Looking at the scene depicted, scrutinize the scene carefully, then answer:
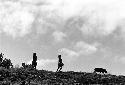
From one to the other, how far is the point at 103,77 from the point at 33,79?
10.7 meters

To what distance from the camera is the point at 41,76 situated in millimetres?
37969

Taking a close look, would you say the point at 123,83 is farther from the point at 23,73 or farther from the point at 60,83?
the point at 23,73

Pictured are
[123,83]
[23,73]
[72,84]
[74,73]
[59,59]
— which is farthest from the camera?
[59,59]

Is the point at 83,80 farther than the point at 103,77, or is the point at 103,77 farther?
the point at 103,77

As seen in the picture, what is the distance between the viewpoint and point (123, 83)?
3600 centimetres

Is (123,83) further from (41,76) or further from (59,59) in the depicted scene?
(59,59)

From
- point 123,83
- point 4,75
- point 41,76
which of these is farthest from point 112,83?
point 4,75

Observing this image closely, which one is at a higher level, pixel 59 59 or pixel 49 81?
pixel 59 59

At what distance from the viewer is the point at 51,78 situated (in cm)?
3712

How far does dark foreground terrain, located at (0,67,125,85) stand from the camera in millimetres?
34528

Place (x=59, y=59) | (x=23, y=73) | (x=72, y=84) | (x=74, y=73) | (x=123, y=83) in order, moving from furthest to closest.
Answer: (x=59, y=59)
(x=74, y=73)
(x=23, y=73)
(x=123, y=83)
(x=72, y=84)

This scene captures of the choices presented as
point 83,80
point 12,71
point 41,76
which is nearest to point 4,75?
point 12,71

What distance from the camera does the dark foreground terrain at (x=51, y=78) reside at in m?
34.5

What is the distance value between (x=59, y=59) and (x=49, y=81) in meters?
16.7
